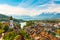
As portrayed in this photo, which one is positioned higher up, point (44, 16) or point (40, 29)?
point (44, 16)

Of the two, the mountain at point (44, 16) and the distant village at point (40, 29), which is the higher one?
the mountain at point (44, 16)

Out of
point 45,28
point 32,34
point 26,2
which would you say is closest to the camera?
point 32,34

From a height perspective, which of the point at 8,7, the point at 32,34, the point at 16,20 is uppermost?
the point at 8,7

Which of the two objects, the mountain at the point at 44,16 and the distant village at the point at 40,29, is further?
the mountain at the point at 44,16

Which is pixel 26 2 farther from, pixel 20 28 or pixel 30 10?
pixel 20 28

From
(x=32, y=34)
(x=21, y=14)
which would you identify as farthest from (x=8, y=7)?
(x=32, y=34)

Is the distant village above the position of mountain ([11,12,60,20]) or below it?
below

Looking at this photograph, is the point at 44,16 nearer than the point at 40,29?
No

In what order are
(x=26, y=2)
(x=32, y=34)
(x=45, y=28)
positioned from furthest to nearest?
(x=26, y=2) → (x=45, y=28) → (x=32, y=34)

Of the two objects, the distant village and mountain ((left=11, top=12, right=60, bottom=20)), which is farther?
mountain ((left=11, top=12, right=60, bottom=20))

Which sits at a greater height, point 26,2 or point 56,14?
point 26,2

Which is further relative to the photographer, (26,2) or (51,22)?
(26,2)
